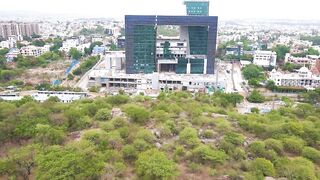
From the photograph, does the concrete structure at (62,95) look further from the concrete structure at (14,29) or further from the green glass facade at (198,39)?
the concrete structure at (14,29)

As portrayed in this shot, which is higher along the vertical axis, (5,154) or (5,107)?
(5,107)

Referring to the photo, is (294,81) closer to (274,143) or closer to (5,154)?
(274,143)

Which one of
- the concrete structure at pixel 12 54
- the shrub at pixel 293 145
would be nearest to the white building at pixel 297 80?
the shrub at pixel 293 145

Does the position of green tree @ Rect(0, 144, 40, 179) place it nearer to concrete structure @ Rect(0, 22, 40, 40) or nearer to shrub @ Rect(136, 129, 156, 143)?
shrub @ Rect(136, 129, 156, 143)

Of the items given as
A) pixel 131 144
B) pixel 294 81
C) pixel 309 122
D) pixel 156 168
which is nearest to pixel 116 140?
pixel 131 144

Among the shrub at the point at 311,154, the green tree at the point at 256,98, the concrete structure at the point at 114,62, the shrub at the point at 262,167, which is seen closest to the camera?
the shrub at the point at 262,167

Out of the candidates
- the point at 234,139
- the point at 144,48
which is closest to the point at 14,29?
the point at 144,48

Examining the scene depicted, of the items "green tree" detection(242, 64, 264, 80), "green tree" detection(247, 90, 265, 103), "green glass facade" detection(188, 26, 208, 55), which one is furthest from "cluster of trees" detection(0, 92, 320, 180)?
"green tree" detection(242, 64, 264, 80)
